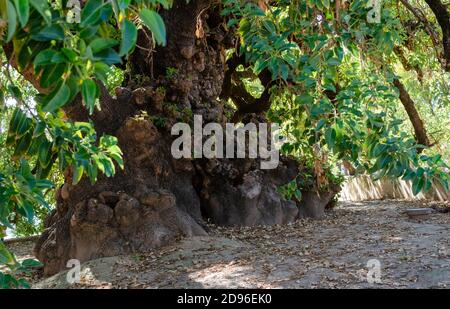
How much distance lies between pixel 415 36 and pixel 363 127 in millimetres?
4587

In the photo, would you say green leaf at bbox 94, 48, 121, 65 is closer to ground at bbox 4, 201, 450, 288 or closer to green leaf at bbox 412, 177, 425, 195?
green leaf at bbox 412, 177, 425, 195

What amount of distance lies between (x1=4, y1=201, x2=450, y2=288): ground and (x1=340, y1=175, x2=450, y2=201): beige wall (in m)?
2.34

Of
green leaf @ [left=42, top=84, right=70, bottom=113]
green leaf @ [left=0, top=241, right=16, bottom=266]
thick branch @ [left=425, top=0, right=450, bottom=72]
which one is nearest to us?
green leaf @ [left=42, top=84, right=70, bottom=113]

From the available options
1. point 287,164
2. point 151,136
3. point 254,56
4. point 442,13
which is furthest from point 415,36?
point 254,56

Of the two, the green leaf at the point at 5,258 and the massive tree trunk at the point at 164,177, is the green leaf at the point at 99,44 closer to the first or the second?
the green leaf at the point at 5,258

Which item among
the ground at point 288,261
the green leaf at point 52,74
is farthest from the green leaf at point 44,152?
the ground at point 288,261

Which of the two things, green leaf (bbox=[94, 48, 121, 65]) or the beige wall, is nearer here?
green leaf (bbox=[94, 48, 121, 65])

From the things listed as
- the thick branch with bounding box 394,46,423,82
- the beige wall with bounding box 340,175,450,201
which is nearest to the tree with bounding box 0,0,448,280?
the thick branch with bounding box 394,46,423,82

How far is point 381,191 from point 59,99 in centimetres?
854

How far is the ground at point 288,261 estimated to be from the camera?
375 centimetres

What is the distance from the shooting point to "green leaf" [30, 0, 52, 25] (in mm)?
1382

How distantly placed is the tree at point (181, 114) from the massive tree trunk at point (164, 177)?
1 cm
